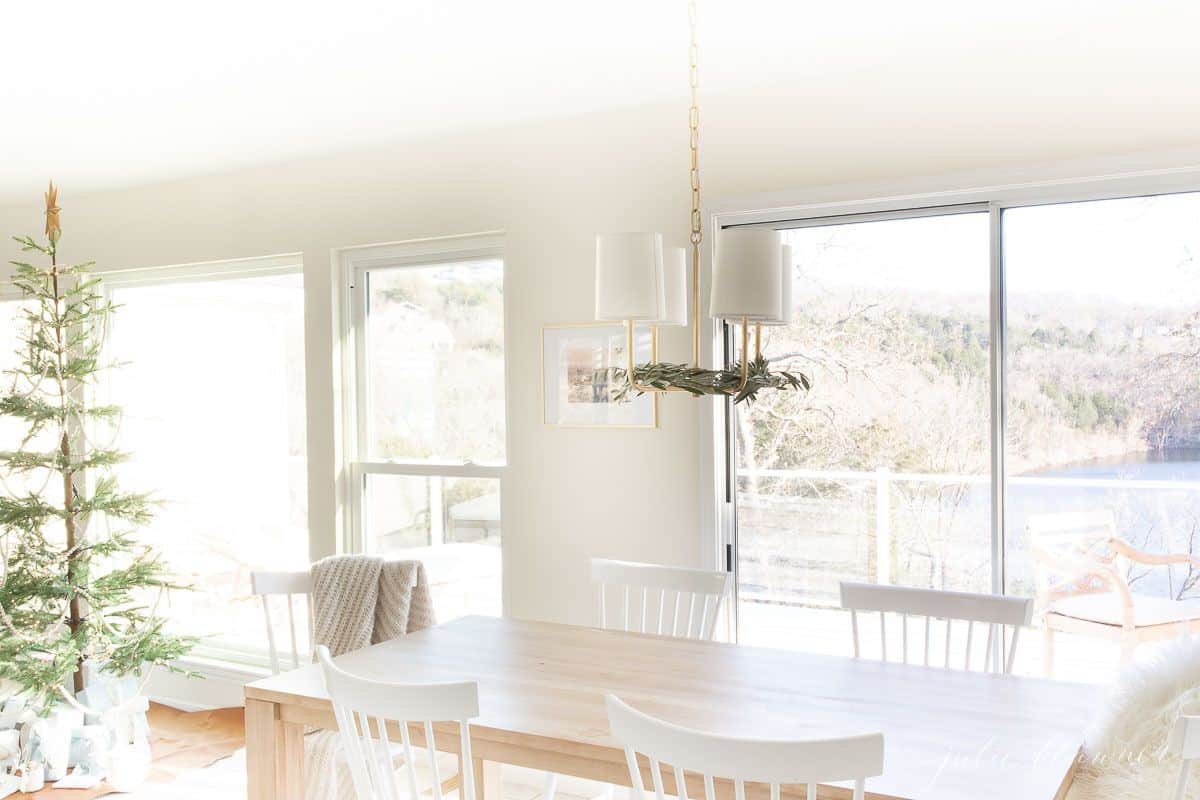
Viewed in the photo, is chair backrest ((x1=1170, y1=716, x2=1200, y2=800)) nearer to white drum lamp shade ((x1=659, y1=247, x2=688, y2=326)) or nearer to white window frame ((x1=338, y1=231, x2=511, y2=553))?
white drum lamp shade ((x1=659, y1=247, x2=688, y2=326))

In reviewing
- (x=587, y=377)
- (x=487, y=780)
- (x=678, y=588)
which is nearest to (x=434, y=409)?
(x=587, y=377)

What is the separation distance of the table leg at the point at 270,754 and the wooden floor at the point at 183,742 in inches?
78.1

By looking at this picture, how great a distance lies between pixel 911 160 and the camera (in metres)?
3.12

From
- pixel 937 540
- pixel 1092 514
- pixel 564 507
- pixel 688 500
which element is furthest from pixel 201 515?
pixel 1092 514

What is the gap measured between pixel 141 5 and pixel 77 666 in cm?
251

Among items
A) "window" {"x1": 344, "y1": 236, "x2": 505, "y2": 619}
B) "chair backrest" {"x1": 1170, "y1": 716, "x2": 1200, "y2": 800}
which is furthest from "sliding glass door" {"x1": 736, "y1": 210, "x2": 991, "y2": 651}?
"chair backrest" {"x1": 1170, "y1": 716, "x2": 1200, "y2": 800}

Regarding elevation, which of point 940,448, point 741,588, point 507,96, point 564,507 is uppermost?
point 507,96

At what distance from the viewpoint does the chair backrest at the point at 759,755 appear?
143 centimetres

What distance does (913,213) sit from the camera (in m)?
3.18

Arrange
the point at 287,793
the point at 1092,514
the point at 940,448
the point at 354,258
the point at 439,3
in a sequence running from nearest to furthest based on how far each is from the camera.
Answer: the point at 287,793 < the point at 439,3 < the point at 1092,514 < the point at 940,448 < the point at 354,258

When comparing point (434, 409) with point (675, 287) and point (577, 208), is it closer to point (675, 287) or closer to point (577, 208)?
point (577, 208)

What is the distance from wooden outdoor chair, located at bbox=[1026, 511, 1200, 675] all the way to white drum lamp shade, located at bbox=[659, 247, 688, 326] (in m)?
1.47

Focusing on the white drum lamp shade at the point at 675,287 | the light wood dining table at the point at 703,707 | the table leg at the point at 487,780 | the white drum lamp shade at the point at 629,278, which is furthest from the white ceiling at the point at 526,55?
the table leg at the point at 487,780

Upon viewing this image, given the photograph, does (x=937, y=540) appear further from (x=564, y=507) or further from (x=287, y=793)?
(x=287, y=793)
